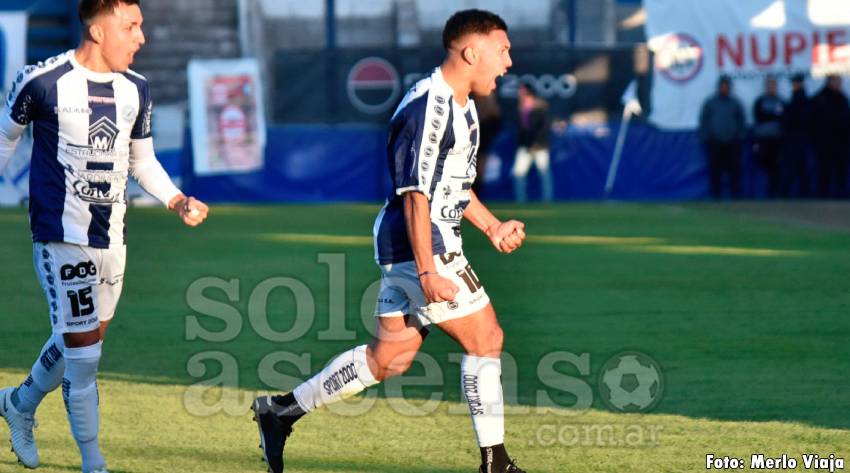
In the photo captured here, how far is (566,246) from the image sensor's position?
59.8 ft

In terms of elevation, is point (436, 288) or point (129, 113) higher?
point (129, 113)

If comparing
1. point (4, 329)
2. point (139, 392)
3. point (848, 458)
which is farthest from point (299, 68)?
point (848, 458)

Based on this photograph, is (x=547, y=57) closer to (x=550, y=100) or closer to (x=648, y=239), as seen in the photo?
(x=550, y=100)

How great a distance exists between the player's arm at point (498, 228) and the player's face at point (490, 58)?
0.46 meters

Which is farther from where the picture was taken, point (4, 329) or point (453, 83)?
point (4, 329)

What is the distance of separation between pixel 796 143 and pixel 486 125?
586cm

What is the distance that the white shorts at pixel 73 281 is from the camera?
6.07m

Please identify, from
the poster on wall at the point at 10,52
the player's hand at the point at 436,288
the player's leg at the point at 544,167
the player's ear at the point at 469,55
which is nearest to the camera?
the player's hand at the point at 436,288

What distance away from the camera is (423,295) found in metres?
5.94

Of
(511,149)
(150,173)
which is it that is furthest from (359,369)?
(511,149)

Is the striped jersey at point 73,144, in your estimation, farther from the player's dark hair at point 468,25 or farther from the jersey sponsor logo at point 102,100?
the player's dark hair at point 468,25

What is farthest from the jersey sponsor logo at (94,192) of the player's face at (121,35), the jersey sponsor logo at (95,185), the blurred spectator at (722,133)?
the blurred spectator at (722,133)

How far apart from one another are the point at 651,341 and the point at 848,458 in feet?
12.2

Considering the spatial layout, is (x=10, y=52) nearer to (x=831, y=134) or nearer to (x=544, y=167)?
(x=544, y=167)
